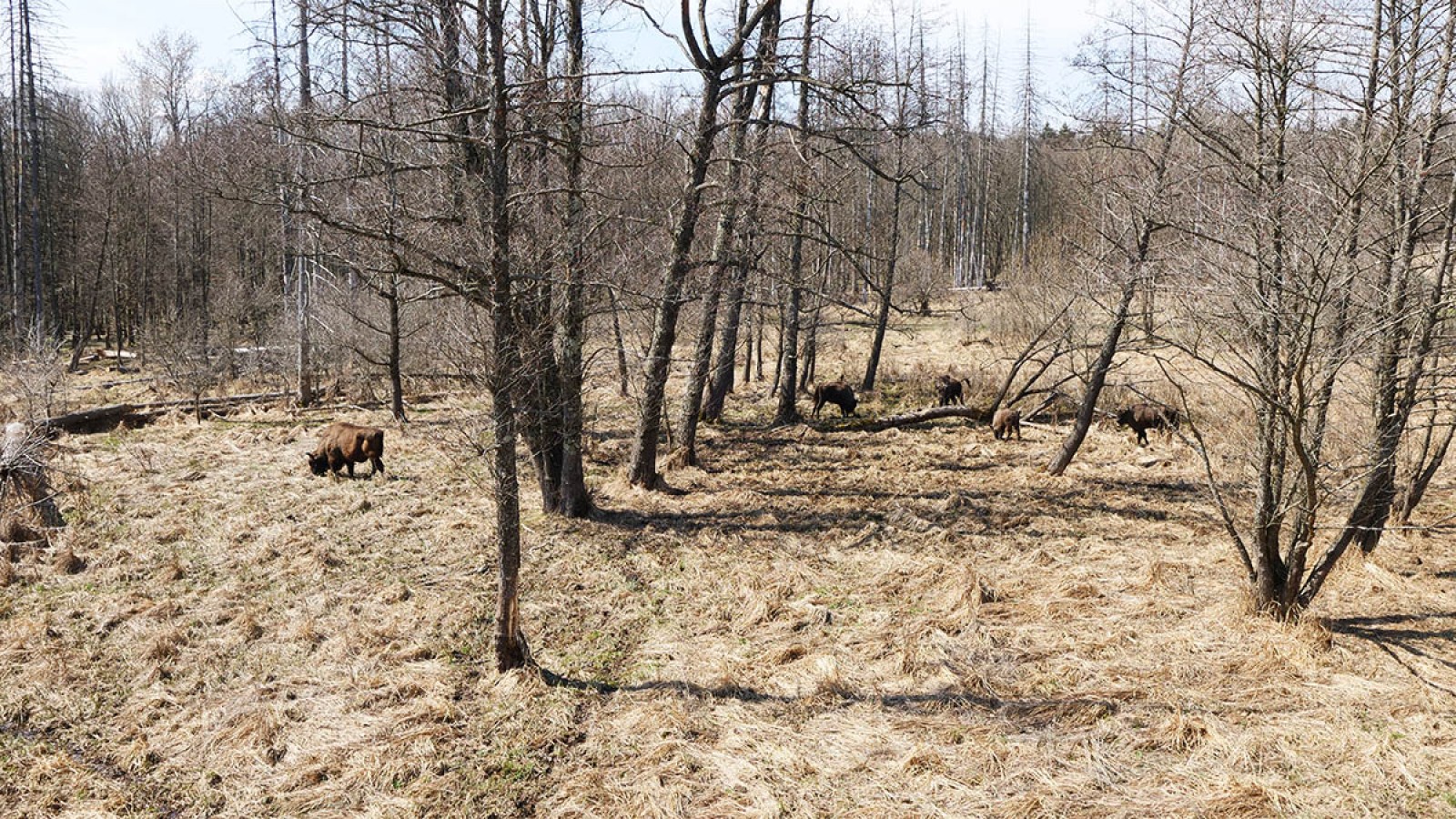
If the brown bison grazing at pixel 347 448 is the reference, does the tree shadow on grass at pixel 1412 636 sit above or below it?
below

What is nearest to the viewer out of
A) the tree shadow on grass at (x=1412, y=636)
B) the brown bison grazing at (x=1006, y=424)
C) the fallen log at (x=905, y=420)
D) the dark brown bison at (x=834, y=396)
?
the tree shadow on grass at (x=1412, y=636)

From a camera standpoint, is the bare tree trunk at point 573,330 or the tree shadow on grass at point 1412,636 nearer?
the tree shadow on grass at point 1412,636

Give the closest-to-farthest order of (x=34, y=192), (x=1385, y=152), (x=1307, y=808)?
(x=1307, y=808) → (x=1385, y=152) → (x=34, y=192)

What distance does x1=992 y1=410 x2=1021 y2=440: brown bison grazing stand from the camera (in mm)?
16156

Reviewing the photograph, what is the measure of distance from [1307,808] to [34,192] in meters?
31.4

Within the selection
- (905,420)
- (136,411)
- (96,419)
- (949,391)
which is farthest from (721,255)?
(136,411)

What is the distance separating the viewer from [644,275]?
1428 cm

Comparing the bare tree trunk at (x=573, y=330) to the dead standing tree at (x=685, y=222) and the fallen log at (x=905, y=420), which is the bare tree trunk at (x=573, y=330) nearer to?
the dead standing tree at (x=685, y=222)

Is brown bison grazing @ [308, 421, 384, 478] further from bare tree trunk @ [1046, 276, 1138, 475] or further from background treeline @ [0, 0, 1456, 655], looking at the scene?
bare tree trunk @ [1046, 276, 1138, 475]

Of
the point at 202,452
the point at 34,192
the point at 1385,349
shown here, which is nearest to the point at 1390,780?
the point at 1385,349

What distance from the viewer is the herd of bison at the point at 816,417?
12.4m

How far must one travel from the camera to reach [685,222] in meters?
10.4

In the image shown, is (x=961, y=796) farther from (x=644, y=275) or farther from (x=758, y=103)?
(x=758, y=103)

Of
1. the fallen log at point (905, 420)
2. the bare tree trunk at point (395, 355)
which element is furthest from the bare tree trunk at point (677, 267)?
the fallen log at point (905, 420)
